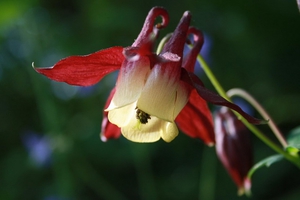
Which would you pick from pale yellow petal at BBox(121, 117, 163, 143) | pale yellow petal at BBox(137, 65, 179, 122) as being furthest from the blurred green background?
pale yellow petal at BBox(137, 65, 179, 122)

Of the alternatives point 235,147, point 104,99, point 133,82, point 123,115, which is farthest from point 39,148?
point 133,82

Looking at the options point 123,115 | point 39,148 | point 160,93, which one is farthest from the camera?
point 39,148

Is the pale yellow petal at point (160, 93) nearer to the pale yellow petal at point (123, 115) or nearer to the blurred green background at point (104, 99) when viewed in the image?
the pale yellow petal at point (123, 115)

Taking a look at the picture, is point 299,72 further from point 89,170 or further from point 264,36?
point 89,170

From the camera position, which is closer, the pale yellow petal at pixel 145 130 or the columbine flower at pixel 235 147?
the pale yellow petal at pixel 145 130

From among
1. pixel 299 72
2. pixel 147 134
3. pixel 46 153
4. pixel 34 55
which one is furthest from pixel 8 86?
pixel 147 134

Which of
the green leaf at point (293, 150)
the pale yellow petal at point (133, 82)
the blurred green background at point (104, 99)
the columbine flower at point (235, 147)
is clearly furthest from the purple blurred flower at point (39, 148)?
the pale yellow petal at point (133, 82)

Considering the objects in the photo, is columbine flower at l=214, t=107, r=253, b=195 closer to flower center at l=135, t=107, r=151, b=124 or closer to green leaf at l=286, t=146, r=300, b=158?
green leaf at l=286, t=146, r=300, b=158

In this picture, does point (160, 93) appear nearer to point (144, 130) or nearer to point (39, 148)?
point (144, 130)
